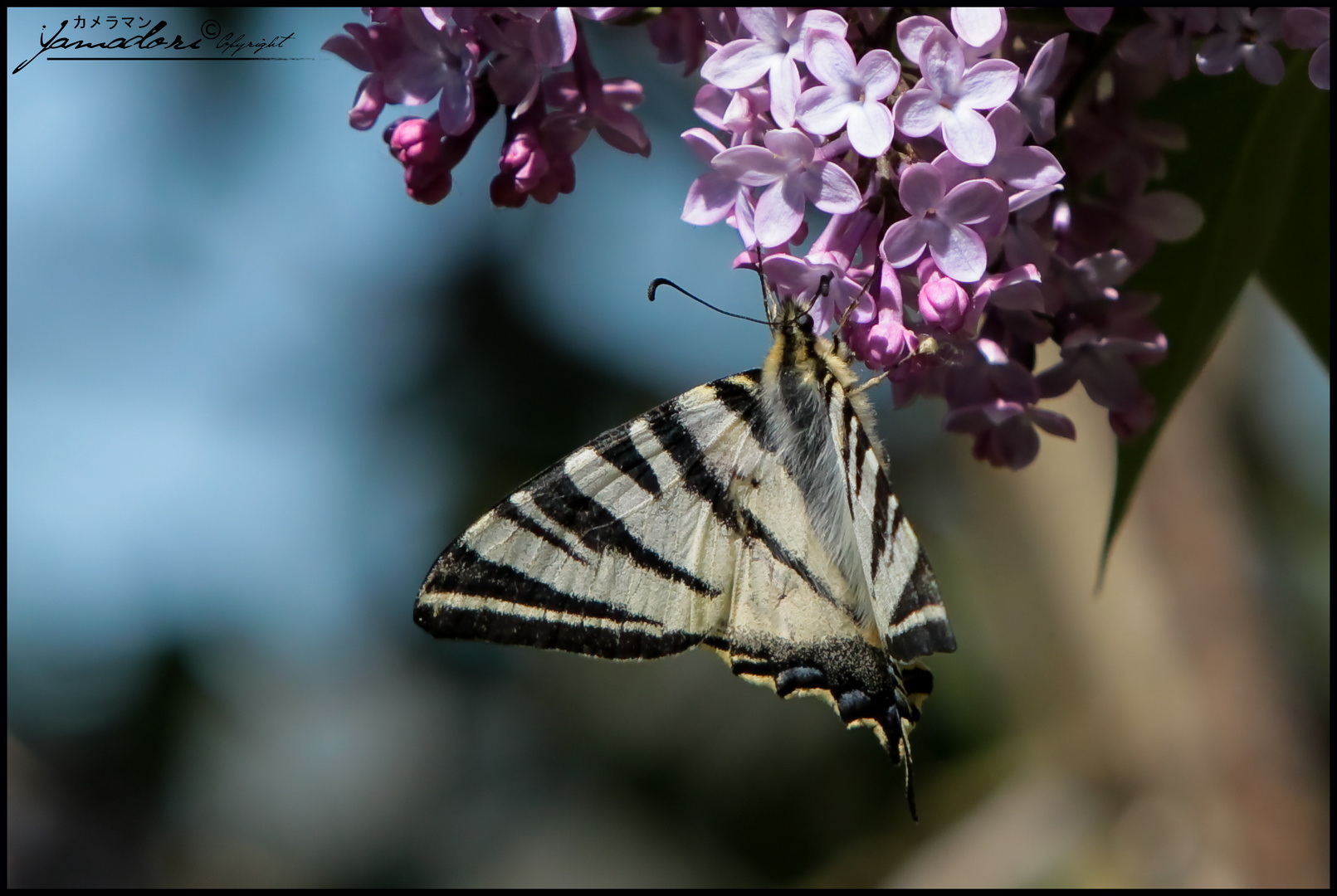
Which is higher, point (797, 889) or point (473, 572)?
point (473, 572)

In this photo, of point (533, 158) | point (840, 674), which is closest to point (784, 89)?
point (533, 158)

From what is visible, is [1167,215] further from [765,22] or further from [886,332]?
[765,22]

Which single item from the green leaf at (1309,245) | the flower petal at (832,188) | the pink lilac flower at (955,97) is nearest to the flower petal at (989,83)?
→ the pink lilac flower at (955,97)

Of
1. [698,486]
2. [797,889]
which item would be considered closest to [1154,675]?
[797,889]

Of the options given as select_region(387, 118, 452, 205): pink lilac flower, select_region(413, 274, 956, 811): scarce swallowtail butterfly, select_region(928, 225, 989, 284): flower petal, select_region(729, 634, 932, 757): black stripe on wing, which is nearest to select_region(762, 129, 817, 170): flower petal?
select_region(928, 225, 989, 284): flower petal

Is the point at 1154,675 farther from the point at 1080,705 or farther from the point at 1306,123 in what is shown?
the point at 1306,123

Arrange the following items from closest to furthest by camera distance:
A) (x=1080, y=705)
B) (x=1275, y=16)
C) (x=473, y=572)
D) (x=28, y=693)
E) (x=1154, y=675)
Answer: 1. (x=1275, y=16)
2. (x=473, y=572)
3. (x=1154, y=675)
4. (x=1080, y=705)
5. (x=28, y=693)
